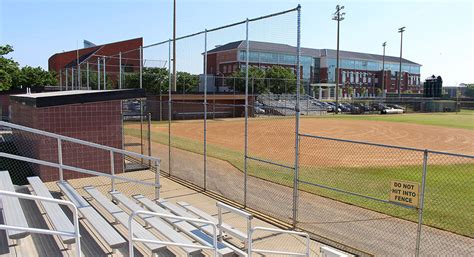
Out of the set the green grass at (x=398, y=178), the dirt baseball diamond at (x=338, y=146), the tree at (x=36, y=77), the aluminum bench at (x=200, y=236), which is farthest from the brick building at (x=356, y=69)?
the aluminum bench at (x=200, y=236)

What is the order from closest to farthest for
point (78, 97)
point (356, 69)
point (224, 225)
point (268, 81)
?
point (224, 225), point (78, 97), point (268, 81), point (356, 69)

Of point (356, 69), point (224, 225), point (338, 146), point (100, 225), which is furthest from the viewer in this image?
point (356, 69)

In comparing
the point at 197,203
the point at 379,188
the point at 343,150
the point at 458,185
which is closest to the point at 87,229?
the point at 197,203

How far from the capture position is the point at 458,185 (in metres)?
12.3

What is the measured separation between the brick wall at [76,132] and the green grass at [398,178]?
524cm

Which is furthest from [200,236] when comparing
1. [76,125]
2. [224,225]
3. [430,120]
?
[430,120]

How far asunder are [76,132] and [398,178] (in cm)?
1115

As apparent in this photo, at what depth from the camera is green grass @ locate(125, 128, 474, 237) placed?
919cm

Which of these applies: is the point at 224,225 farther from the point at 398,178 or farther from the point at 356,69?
the point at 356,69

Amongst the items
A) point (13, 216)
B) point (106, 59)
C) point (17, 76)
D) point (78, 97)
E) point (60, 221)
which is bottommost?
point (60, 221)

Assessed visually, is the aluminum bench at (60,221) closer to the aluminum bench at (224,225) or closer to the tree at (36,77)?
the aluminum bench at (224,225)

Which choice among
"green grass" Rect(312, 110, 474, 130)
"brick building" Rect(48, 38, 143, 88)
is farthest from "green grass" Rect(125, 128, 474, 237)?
"green grass" Rect(312, 110, 474, 130)

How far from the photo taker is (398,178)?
1326 cm

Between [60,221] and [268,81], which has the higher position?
[268,81]
